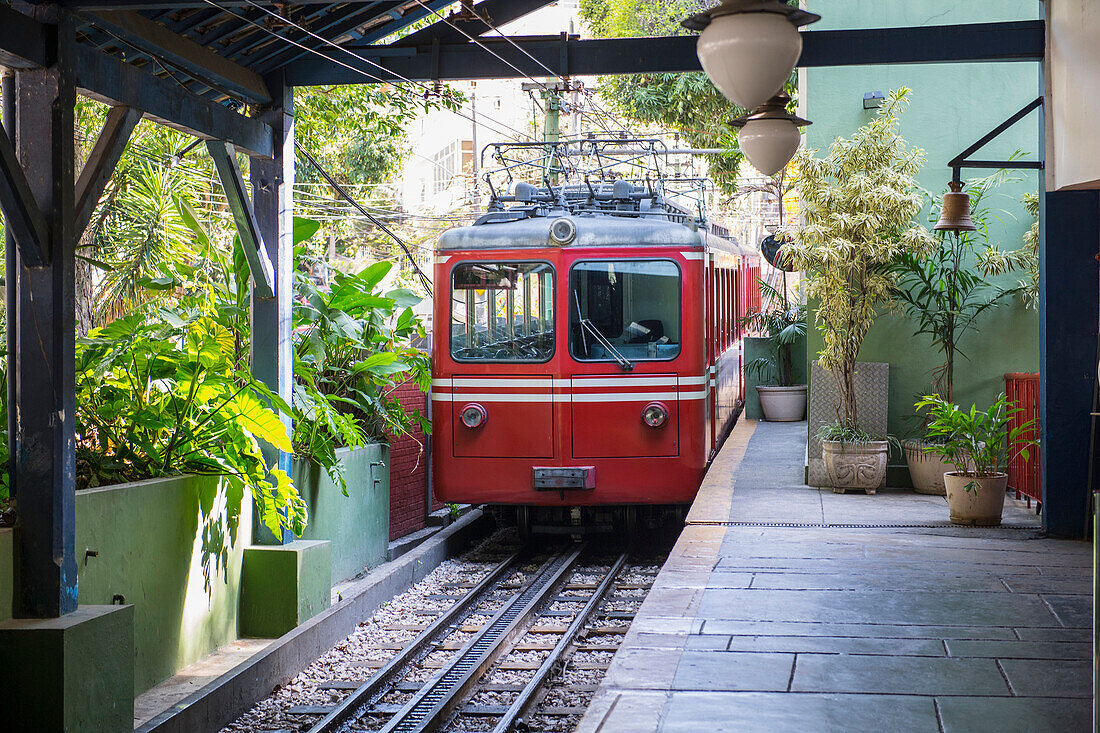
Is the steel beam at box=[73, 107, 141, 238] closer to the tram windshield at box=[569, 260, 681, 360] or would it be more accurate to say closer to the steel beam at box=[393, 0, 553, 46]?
the steel beam at box=[393, 0, 553, 46]

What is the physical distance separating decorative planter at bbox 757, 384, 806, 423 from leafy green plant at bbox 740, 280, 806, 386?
451 millimetres

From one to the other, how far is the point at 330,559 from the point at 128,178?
15.9ft

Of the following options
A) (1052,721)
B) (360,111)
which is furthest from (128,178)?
(1052,721)

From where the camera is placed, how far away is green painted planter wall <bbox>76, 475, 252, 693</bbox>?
559 cm

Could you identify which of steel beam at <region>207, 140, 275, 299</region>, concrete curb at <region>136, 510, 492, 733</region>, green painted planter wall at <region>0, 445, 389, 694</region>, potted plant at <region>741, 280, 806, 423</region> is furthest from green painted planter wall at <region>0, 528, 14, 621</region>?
potted plant at <region>741, 280, 806, 423</region>

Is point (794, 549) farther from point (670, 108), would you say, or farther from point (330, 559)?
point (670, 108)

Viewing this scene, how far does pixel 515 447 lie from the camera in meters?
9.75

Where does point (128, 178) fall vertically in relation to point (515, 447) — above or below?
above

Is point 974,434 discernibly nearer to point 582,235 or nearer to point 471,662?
point 582,235

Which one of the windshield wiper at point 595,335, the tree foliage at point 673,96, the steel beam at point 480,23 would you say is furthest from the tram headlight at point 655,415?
the tree foliage at point 673,96

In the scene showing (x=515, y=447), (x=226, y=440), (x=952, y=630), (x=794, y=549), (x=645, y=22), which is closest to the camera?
(x=952, y=630)

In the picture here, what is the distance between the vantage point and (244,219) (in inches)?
273

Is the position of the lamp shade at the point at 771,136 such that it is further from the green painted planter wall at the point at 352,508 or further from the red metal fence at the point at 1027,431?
the red metal fence at the point at 1027,431

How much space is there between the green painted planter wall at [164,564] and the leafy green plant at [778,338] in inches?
436
